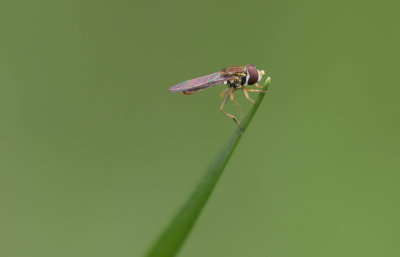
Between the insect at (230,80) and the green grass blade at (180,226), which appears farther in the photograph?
the insect at (230,80)

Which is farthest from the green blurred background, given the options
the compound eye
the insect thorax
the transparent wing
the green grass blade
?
the green grass blade

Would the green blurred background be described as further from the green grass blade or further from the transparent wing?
the green grass blade

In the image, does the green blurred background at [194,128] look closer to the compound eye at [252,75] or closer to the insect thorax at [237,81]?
the insect thorax at [237,81]

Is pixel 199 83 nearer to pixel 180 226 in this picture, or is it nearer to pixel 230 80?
pixel 230 80

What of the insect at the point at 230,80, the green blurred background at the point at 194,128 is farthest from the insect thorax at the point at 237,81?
the green blurred background at the point at 194,128

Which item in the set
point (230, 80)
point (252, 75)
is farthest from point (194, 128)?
Answer: point (252, 75)
